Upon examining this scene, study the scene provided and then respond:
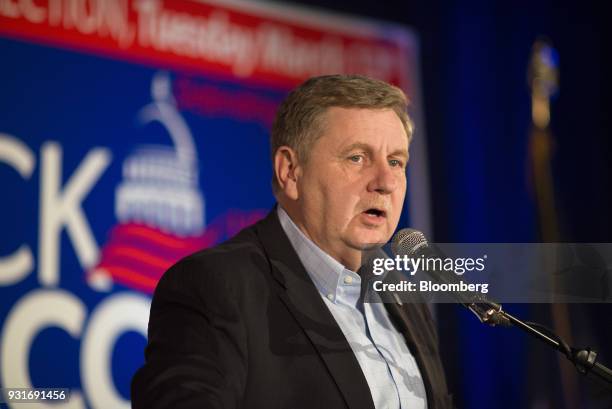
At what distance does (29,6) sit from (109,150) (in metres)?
0.64

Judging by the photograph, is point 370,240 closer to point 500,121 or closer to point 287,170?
point 287,170

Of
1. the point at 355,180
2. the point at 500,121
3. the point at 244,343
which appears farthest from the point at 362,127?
the point at 500,121

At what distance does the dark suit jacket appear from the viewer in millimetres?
1519

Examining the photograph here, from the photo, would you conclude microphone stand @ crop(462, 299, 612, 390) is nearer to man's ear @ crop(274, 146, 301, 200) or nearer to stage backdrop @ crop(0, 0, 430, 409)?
man's ear @ crop(274, 146, 301, 200)

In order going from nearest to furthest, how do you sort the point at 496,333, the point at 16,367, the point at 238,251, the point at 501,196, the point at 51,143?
the point at 238,251, the point at 16,367, the point at 51,143, the point at 496,333, the point at 501,196

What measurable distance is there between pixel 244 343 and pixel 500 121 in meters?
3.43

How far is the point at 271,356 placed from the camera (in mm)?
1687

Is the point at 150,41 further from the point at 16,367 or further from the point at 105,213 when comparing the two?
the point at 16,367

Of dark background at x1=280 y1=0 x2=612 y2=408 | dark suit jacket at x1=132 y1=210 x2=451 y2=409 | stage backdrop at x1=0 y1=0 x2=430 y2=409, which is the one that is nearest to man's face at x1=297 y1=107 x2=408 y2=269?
dark suit jacket at x1=132 y1=210 x2=451 y2=409

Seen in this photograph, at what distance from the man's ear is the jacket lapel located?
0.09 meters

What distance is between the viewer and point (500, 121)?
4.77 meters

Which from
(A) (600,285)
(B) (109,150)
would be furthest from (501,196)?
(A) (600,285)

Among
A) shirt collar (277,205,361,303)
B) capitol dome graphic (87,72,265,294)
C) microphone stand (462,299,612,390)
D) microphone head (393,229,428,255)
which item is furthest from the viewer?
capitol dome graphic (87,72,265,294)

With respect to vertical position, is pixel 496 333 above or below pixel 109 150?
below
